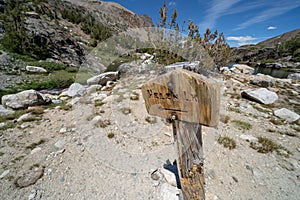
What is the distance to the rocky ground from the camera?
1.83 m

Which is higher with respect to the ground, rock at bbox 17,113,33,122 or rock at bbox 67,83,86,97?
rock at bbox 67,83,86,97

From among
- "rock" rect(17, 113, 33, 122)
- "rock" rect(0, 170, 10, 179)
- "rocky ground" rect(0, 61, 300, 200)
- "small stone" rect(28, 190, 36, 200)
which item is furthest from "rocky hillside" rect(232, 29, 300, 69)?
"rock" rect(0, 170, 10, 179)

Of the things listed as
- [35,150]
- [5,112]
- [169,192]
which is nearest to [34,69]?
[5,112]

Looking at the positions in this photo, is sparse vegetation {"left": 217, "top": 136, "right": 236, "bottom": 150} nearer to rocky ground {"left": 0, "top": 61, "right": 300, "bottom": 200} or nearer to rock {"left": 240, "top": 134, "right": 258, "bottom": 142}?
rocky ground {"left": 0, "top": 61, "right": 300, "bottom": 200}

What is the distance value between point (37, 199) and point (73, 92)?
193 inches

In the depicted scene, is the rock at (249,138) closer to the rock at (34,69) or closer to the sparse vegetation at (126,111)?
the sparse vegetation at (126,111)

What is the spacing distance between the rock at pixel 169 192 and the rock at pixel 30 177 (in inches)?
75.1

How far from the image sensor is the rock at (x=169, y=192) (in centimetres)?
172

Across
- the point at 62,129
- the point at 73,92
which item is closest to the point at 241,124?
the point at 62,129

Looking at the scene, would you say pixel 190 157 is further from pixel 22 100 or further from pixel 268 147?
pixel 22 100

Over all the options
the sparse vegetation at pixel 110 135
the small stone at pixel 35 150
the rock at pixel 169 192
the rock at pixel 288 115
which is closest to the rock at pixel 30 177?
the small stone at pixel 35 150

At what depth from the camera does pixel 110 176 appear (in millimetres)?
2043

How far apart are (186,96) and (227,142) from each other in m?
2.45

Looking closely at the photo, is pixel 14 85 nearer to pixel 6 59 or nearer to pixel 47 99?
pixel 47 99
